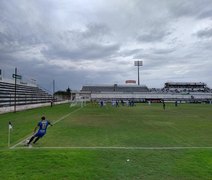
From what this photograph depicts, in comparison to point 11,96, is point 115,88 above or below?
above

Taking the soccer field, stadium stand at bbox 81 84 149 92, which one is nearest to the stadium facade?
stadium stand at bbox 81 84 149 92

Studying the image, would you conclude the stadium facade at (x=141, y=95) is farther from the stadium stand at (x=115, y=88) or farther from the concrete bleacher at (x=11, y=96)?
the concrete bleacher at (x=11, y=96)

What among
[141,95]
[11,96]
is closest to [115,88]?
[141,95]

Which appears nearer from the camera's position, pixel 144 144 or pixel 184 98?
pixel 144 144

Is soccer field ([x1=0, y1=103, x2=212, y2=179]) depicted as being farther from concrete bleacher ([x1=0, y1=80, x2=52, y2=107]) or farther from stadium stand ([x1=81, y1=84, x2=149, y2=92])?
stadium stand ([x1=81, y1=84, x2=149, y2=92])

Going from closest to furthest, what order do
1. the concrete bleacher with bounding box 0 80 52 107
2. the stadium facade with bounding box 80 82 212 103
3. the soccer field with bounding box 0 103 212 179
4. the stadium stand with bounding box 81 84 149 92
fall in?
the soccer field with bounding box 0 103 212 179 < the concrete bleacher with bounding box 0 80 52 107 < the stadium facade with bounding box 80 82 212 103 < the stadium stand with bounding box 81 84 149 92

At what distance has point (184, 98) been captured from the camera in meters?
121
